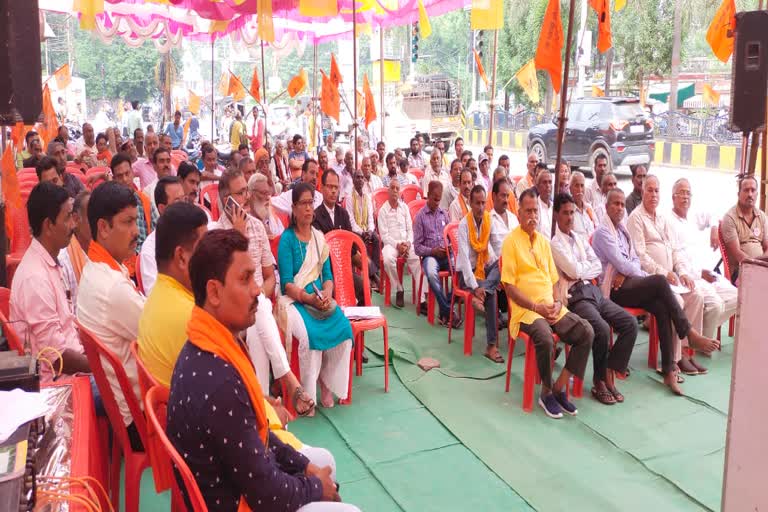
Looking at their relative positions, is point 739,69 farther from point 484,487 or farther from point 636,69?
point 636,69

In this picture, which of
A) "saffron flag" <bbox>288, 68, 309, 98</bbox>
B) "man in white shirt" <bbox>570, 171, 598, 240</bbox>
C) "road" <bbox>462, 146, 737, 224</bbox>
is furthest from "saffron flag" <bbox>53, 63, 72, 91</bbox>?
"road" <bbox>462, 146, 737, 224</bbox>

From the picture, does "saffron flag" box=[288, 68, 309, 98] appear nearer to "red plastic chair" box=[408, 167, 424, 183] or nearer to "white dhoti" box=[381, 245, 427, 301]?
"red plastic chair" box=[408, 167, 424, 183]

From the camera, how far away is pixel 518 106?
1110 inches

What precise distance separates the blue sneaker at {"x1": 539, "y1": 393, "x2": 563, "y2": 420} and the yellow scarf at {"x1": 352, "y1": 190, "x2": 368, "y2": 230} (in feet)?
10.3

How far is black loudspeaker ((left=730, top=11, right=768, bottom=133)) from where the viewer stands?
3910 mm

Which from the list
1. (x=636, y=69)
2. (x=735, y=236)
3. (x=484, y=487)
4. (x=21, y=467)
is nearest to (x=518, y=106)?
(x=636, y=69)

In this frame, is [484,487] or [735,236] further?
[735,236]

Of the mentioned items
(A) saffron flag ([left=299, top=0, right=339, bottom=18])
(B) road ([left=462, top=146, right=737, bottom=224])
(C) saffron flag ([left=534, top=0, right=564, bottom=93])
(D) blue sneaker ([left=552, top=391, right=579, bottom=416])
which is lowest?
(D) blue sneaker ([left=552, top=391, right=579, bottom=416])

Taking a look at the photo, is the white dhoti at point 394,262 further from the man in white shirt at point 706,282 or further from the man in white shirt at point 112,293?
the man in white shirt at point 112,293

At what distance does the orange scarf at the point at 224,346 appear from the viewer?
1786 millimetres

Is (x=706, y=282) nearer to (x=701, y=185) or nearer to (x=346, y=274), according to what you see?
(x=346, y=274)

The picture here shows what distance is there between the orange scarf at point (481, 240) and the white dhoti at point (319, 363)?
5.04 feet

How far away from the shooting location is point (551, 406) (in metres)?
4.07

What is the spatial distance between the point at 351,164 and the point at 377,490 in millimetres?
6004
